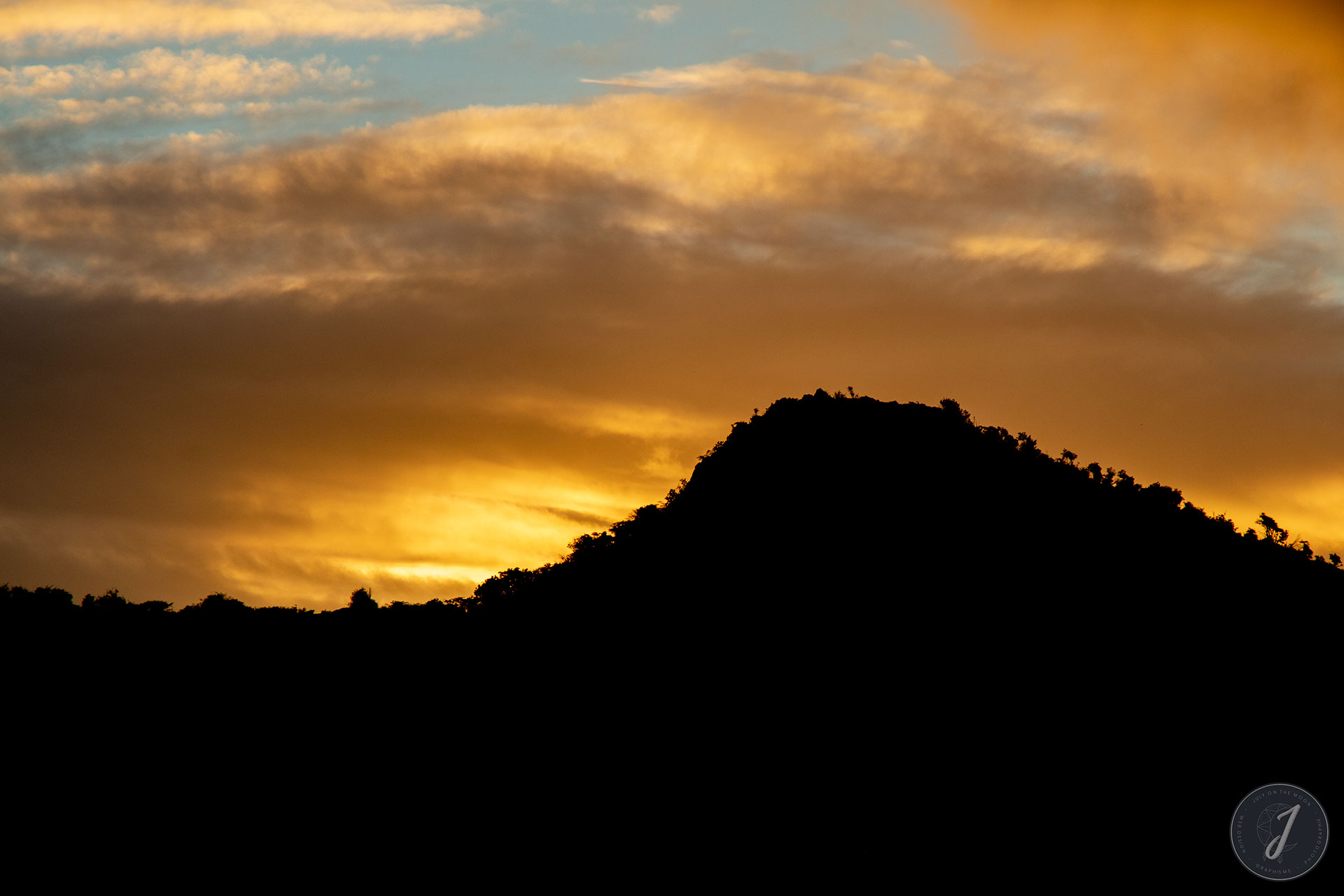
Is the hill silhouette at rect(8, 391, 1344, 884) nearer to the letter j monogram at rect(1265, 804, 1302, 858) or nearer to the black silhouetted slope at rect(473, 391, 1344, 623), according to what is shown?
the black silhouetted slope at rect(473, 391, 1344, 623)

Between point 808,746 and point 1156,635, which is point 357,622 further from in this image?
point 1156,635

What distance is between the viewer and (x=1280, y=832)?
165 ft

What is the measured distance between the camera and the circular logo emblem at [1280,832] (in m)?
50.6

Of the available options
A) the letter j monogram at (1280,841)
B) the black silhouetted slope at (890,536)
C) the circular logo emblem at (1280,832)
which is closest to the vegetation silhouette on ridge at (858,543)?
the black silhouetted slope at (890,536)

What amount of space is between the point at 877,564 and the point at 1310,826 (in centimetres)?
2766

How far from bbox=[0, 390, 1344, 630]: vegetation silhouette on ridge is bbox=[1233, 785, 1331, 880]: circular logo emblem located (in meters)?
17.6

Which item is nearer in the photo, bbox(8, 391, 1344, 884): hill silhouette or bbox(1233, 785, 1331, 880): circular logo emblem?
bbox(1233, 785, 1331, 880): circular logo emblem

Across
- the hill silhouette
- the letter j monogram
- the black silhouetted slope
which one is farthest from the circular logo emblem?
the black silhouetted slope

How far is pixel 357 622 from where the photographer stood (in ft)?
273

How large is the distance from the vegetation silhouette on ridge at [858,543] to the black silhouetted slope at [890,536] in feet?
0.38

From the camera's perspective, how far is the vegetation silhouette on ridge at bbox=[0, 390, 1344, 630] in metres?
73.0

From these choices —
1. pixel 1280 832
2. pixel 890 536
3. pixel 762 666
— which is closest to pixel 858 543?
pixel 890 536

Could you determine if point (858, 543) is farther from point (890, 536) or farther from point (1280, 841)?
point (1280, 841)

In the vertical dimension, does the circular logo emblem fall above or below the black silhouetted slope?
below
